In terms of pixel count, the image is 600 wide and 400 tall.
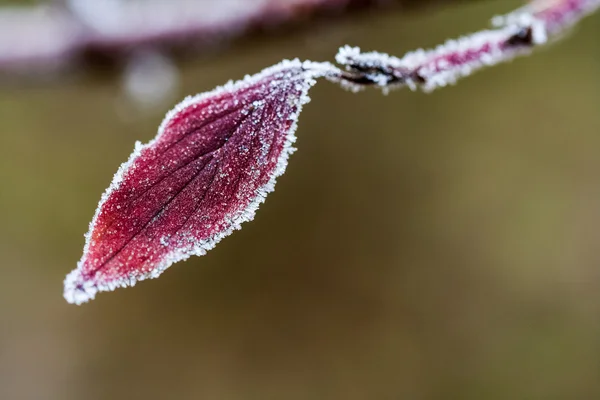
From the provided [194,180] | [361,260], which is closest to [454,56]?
[194,180]

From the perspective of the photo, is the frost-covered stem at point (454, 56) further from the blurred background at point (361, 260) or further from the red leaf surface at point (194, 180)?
the blurred background at point (361, 260)

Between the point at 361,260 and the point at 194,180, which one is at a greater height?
the point at 361,260

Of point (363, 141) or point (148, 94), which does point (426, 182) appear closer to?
point (363, 141)

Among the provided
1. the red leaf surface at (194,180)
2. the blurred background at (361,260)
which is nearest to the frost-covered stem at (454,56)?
the red leaf surface at (194,180)

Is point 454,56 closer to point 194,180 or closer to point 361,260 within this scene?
point 194,180

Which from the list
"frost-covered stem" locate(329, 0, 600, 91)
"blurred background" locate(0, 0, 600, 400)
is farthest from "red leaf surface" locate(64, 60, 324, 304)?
"blurred background" locate(0, 0, 600, 400)

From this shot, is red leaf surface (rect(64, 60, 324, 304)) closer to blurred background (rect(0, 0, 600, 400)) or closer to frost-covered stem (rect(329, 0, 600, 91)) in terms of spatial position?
frost-covered stem (rect(329, 0, 600, 91))

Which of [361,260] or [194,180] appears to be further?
[361,260]
